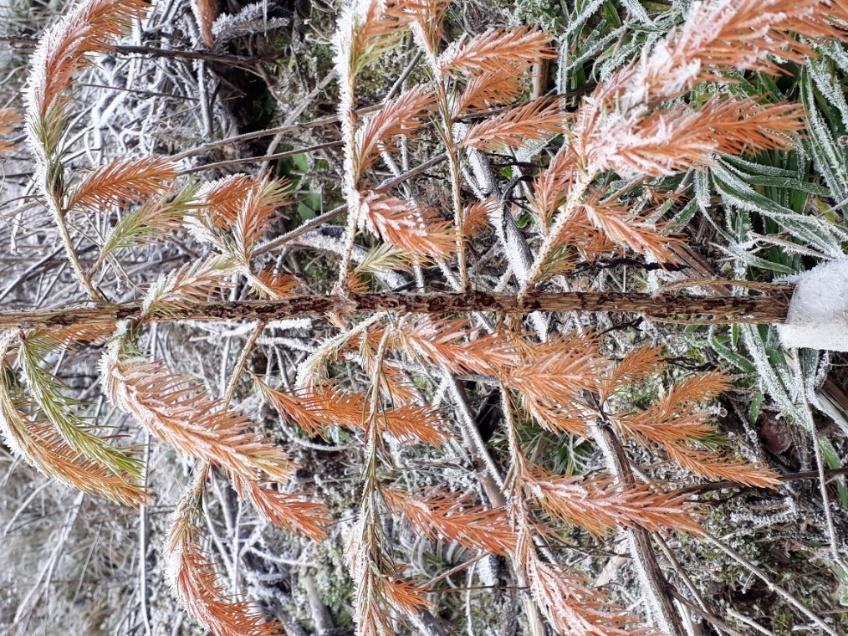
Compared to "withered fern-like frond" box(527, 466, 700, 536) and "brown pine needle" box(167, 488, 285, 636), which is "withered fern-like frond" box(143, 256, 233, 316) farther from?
"withered fern-like frond" box(527, 466, 700, 536)

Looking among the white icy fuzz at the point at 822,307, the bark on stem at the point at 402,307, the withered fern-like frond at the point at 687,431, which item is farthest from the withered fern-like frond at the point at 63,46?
the white icy fuzz at the point at 822,307

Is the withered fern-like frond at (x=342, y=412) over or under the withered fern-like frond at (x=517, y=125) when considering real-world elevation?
under

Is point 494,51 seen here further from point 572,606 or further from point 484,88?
point 572,606

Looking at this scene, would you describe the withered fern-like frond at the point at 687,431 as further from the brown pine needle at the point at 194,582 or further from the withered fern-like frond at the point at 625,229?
the brown pine needle at the point at 194,582

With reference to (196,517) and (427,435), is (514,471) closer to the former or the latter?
(427,435)

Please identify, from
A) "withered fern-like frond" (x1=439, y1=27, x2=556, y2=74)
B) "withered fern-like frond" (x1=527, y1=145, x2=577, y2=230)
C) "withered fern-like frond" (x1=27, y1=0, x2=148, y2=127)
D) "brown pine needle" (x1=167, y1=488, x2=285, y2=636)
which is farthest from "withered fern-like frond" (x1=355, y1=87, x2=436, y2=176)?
"brown pine needle" (x1=167, y1=488, x2=285, y2=636)

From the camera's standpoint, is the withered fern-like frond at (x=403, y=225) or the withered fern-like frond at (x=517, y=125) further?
the withered fern-like frond at (x=517, y=125)
